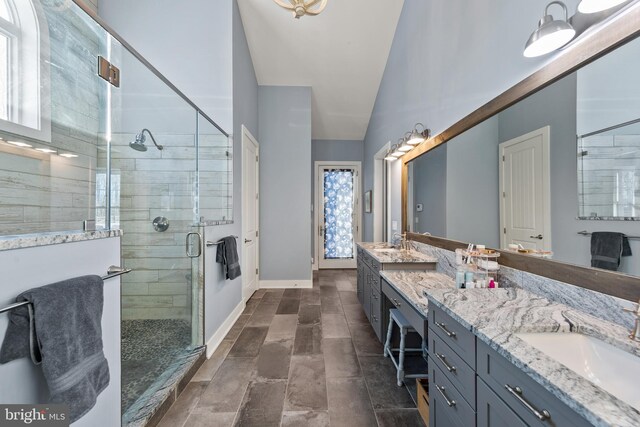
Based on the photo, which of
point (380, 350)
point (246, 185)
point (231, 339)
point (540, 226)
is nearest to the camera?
point (540, 226)

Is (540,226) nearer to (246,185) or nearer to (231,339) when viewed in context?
(231,339)

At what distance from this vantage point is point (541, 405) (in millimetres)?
663

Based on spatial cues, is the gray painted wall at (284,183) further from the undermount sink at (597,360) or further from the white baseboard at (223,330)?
the undermount sink at (597,360)

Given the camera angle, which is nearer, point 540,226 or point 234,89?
point 540,226

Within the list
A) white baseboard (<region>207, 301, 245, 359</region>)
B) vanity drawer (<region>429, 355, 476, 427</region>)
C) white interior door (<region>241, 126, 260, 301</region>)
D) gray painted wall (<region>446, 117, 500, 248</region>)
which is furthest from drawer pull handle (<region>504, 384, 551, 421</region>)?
white interior door (<region>241, 126, 260, 301</region>)

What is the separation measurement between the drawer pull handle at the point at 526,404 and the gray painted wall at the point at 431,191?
1.54 meters

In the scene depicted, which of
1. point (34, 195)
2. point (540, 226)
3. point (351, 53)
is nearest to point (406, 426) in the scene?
point (540, 226)

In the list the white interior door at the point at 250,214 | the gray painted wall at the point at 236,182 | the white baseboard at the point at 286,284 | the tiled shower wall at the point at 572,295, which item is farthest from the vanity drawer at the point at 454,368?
the white baseboard at the point at 286,284

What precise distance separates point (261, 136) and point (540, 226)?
12.6 feet

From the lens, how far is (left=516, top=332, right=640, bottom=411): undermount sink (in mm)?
726

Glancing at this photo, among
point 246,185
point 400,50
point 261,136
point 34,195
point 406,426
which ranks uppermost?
point 400,50

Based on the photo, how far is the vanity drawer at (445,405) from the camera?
99 centimetres

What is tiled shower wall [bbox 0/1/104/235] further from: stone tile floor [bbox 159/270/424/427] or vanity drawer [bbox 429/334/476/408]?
vanity drawer [bbox 429/334/476/408]

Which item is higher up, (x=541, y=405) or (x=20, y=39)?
(x=20, y=39)
